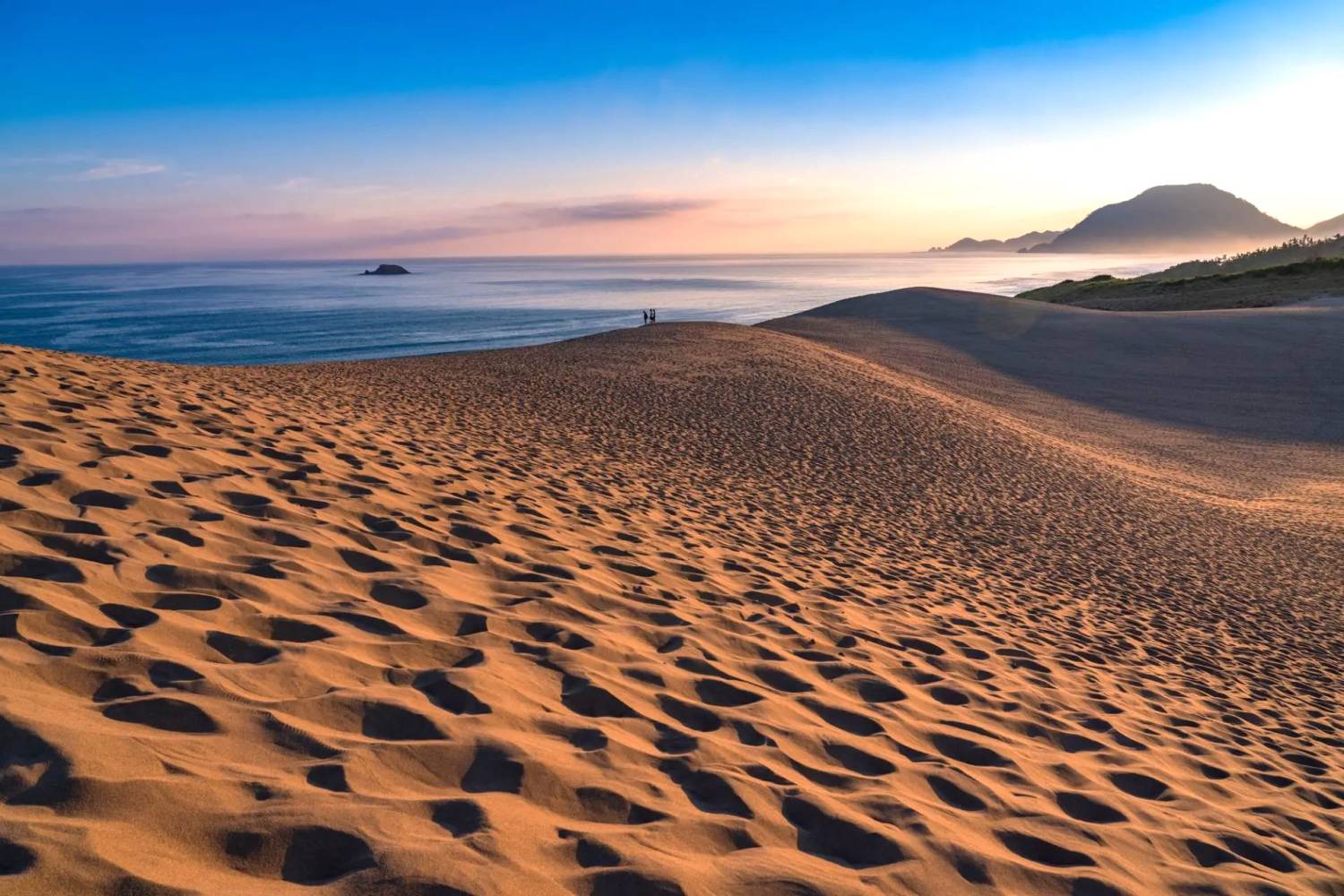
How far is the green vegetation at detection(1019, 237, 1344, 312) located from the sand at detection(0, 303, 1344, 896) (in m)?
34.5

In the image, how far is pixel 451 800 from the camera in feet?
8.75

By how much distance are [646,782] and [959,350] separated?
1139 inches

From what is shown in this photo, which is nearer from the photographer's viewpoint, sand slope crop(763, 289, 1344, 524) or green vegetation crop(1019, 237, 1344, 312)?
sand slope crop(763, 289, 1344, 524)

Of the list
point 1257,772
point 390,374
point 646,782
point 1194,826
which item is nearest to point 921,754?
point 1194,826

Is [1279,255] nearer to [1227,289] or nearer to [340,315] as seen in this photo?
[1227,289]

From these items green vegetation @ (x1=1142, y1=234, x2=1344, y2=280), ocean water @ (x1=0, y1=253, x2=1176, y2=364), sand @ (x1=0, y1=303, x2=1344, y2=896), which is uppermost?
green vegetation @ (x1=1142, y1=234, x2=1344, y2=280)

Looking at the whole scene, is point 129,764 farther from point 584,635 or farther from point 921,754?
point 921,754

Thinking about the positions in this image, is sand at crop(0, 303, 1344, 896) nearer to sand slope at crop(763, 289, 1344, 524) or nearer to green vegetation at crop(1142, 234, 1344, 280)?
sand slope at crop(763, 289, 1344, 524)

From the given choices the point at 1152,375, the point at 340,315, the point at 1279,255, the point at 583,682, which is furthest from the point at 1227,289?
the point at 340,315

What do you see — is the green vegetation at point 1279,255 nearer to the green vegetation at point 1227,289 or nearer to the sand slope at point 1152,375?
the green vegetation at point 1227,289

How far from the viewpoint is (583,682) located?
3.87 meters

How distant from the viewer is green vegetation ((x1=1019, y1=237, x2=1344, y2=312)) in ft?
127

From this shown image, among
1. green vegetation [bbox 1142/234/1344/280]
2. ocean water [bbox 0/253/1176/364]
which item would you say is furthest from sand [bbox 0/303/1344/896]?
green vegetation [bbox 1142/234/1344/280]

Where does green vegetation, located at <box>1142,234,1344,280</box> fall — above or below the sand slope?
above
